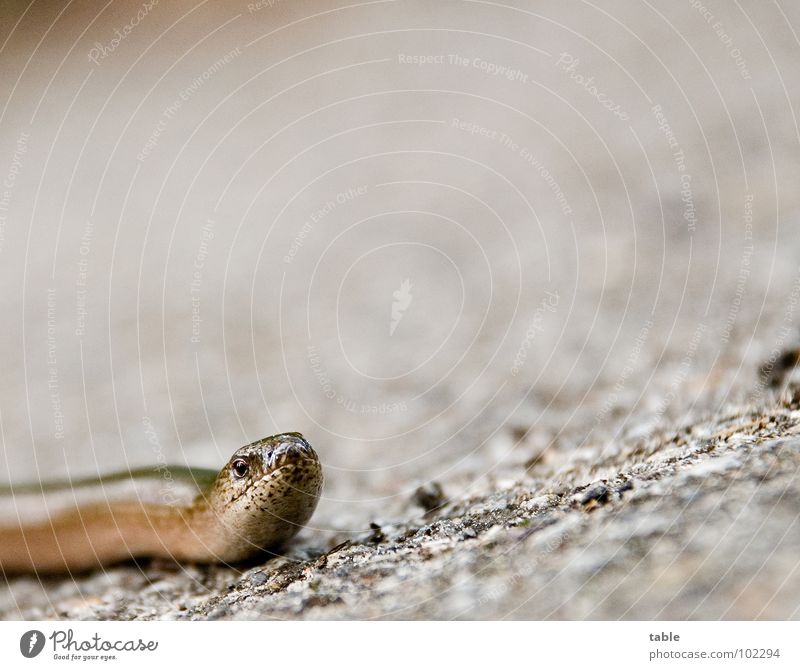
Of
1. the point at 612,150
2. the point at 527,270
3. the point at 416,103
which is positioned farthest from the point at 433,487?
the point at 416,103

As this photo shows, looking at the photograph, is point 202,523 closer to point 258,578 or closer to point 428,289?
point 258,578

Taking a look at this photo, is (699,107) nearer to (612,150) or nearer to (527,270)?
(612,150)

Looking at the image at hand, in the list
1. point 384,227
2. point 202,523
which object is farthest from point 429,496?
point 384,227

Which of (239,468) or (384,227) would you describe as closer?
(239,468)
